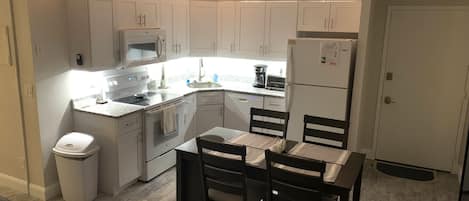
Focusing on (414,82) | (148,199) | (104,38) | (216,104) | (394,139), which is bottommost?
(148,199)

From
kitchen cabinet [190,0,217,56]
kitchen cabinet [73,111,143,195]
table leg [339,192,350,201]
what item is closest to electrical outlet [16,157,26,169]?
kitchen cabinet [73,111,143,195]

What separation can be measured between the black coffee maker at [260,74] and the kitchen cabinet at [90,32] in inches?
88.7

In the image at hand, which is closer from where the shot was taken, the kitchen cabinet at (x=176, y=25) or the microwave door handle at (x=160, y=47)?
the microwave door handle at (x=160, y=47)

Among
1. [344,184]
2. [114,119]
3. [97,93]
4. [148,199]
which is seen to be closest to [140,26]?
[97,93]

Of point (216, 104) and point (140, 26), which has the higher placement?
point (140, 26)

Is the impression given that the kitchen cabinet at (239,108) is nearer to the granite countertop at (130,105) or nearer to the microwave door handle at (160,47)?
the granite countertop at (130,105)

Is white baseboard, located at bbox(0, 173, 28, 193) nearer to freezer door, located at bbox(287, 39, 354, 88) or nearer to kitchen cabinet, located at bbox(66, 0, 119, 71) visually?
kitchen cabinet, located at bbox(66, 0, 119, 71)

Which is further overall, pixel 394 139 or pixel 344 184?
pixel 394 139

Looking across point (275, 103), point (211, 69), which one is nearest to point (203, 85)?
point (211, 69)

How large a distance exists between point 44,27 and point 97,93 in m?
1.01

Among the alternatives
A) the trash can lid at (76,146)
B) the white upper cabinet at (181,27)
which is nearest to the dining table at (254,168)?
the trash can lid at (76,146)

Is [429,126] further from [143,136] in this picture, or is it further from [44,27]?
[44,27]

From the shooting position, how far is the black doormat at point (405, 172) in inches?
189

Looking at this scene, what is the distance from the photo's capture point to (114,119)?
3.87 metres
